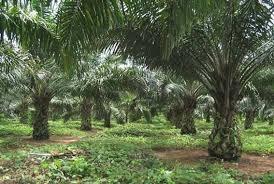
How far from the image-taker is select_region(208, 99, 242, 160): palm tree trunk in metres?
10.2

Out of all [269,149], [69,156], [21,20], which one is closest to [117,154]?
[69,156]

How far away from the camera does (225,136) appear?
34.1ft

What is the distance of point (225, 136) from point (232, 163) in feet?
2.64

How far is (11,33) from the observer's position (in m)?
7.23

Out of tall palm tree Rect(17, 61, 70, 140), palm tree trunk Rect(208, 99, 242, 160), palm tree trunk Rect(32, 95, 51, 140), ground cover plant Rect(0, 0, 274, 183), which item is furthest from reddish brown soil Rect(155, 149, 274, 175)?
palm tree trunk Rect(32, 95, 51, 140)

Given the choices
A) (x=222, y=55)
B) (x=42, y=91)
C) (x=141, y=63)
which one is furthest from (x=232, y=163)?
(x=42, y=91)

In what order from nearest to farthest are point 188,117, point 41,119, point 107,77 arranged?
point 41,119
point 107,77
point 188,117

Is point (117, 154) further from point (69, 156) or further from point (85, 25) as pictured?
point (85, 25)

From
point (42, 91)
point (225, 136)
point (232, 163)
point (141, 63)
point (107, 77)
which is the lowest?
point (232, 163)

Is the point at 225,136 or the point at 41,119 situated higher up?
the point at 41,119

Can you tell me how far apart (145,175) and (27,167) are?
2.50 metres

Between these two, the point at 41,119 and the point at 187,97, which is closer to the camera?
the point at 41,119

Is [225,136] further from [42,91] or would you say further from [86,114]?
[86,114]

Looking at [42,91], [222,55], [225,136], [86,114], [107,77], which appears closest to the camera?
[222,55]
